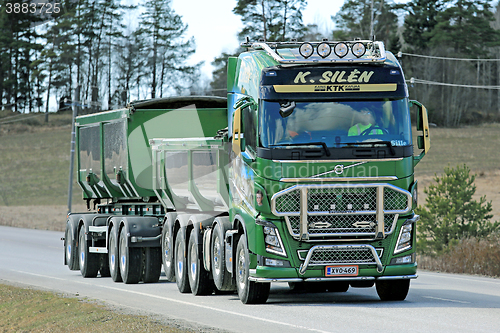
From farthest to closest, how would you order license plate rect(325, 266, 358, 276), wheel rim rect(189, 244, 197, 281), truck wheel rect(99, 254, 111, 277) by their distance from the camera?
truck wheel rect(99, 254, 111, 277), wheel rim rect(189, 244, 197, 281), license plate rect(325, 266, 358, 276)

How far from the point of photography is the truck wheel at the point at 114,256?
17.4 m

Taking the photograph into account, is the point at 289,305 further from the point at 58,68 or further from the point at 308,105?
the point at 58,68

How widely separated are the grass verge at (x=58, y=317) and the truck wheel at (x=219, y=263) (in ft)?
6.50

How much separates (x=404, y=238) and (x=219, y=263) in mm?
3047

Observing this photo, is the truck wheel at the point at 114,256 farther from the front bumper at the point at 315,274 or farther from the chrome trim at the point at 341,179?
the chrome trim at the point at 341,179

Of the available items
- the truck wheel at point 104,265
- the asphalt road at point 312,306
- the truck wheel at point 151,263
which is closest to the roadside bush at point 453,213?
the asphalt road at point 312,306

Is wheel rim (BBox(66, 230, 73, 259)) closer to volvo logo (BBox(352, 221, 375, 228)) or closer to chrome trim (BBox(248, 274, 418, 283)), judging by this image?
chrome trim (BBox(248, 274, 418, 283))

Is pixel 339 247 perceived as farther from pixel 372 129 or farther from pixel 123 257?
pixel 123 257

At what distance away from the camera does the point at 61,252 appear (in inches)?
1029

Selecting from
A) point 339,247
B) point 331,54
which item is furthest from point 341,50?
point 339,247

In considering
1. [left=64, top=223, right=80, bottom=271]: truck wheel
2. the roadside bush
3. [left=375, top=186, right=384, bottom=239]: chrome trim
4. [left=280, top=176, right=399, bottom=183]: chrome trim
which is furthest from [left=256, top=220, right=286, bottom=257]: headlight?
the roadside bush

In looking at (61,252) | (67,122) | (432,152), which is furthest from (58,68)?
Answer: (61,252)

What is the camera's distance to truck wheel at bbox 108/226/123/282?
17438mm

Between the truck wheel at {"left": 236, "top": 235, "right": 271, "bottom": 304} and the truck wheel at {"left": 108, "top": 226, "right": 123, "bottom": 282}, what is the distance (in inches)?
219
